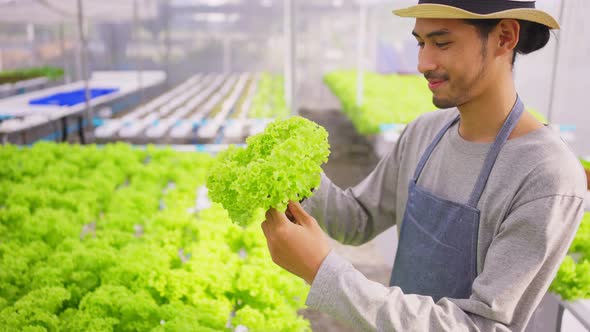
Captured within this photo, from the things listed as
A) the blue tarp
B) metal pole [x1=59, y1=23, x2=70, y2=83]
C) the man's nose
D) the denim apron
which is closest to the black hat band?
the man's nose

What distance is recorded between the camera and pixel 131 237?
320 centimetres

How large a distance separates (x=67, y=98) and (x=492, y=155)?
9.45 metres

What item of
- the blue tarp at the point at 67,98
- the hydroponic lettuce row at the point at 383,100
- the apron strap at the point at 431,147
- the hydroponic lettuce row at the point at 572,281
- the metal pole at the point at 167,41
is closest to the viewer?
the apron strap at the point at 431,147

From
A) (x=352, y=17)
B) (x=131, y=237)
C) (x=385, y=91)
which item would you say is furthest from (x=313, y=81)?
(x=131, y=237)

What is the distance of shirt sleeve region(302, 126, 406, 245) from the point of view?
2.07 m

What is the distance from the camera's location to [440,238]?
184 cm

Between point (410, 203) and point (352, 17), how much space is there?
14697 millimetres

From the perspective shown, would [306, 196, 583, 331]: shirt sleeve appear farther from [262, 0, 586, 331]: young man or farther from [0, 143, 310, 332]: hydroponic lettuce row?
[0, 143, 310, 332]: hydroponic lettuce row

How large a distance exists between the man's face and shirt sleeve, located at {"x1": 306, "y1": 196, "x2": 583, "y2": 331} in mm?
400

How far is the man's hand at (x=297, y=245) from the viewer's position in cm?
143

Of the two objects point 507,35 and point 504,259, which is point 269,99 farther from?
point 504,259

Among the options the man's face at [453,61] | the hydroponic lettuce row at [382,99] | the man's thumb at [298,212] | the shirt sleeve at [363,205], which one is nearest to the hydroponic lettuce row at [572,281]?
the shirt sleeve at [363,205]

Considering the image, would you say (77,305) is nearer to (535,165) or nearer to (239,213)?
(239,213)

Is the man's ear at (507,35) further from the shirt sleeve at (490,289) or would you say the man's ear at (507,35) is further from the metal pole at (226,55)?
the metal pole at (226,55)
